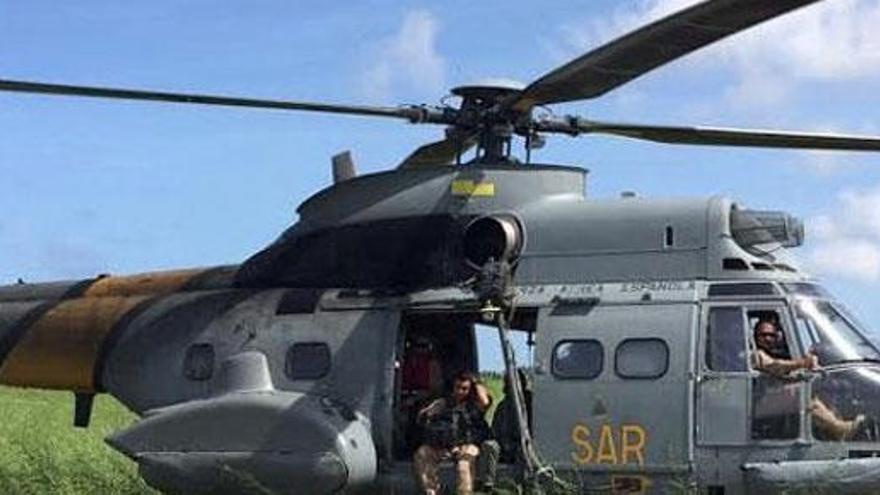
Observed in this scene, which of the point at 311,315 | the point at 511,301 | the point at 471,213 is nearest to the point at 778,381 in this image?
the point at 511,301

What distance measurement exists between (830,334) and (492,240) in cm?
238

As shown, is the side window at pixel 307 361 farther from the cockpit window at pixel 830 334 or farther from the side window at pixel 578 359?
the cockpit window at pixel 830 334

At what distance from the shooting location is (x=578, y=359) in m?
9.68

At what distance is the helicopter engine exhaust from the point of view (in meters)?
10.0

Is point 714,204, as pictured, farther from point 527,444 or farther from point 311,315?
point 311,315

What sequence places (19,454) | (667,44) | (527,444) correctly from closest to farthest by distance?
(667,44), (527,444), (19,454)

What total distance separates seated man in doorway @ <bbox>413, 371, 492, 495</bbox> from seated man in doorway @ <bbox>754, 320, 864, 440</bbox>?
195 centimetres

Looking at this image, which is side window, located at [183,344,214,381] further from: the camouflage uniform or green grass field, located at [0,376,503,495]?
the camouflage uniform

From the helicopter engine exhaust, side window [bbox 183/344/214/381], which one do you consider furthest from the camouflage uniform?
side window [bbox 183/344/214/381]

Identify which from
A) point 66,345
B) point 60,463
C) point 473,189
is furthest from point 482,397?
point 60,463

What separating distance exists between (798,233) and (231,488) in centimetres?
438

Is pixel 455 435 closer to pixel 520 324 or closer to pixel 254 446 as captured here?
pixel 520 324

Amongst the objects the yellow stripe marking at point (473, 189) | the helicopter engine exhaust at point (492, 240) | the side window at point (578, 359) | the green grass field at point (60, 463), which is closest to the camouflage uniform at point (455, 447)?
the side window at point (578, 359)

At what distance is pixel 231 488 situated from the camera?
1027 cm
